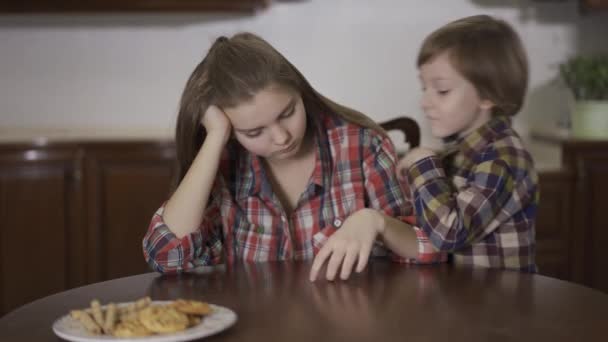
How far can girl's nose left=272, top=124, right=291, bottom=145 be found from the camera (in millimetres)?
1557

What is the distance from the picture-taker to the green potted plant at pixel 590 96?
2984 mm

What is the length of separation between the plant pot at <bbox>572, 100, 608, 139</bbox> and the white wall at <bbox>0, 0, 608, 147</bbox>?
1.27 feet

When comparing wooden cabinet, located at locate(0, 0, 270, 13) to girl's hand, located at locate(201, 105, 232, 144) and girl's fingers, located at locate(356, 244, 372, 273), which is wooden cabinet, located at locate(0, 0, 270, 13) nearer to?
girl's hand, located at locate(201, 105, 232, 144)

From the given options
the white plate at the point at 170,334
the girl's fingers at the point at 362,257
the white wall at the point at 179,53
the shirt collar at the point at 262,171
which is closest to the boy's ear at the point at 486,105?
the shirt collar at the point at 262,171

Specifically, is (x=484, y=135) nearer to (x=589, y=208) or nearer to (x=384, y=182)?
(x=384, y=182)

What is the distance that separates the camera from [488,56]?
1790mm

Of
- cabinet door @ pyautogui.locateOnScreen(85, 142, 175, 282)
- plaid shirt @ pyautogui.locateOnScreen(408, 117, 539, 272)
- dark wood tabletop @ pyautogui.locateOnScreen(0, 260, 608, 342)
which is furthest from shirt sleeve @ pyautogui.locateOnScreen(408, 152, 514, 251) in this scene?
cabinet door @ pyautogui.locateOnScreen(85, 142, 175, 282)

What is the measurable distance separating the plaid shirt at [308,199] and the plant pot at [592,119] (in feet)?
4.77

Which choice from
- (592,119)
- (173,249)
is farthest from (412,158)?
(592,119)

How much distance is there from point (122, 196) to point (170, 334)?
1931mm

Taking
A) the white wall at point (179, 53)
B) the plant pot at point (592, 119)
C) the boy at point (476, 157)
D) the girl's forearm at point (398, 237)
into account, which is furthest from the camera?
the white wall at point (179, 53)

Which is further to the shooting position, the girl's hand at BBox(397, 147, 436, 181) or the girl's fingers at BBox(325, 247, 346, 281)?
the girl's hand at BBox(397, 147, 436, 181)

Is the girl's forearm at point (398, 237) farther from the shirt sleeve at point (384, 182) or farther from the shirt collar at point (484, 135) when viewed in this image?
the shirt collar at point (484, 135)

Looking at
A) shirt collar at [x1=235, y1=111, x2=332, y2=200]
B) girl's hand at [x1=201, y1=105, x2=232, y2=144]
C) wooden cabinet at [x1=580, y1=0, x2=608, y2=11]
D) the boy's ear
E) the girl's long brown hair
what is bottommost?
shirt collar at [x1=235, y1=111, x2=332, y2=200]
